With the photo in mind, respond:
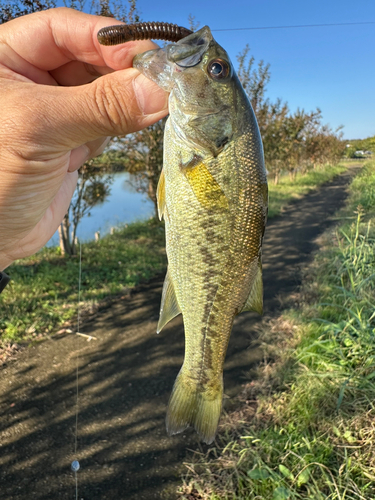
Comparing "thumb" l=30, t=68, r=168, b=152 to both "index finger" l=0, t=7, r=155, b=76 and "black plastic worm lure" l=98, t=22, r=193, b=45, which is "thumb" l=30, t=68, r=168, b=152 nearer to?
"black plastic worm lure" l=98, t=22, r=193, b=45

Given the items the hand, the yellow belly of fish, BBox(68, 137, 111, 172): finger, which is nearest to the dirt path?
the yellow belly of fish

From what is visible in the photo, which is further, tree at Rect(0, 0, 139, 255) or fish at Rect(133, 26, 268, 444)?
tree at Rect(0, 0, 139, 255)

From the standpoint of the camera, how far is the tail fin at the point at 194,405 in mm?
2025

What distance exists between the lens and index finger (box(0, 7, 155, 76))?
86.3 inches

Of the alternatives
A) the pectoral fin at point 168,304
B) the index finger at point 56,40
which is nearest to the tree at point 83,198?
the index finger at point 56,40

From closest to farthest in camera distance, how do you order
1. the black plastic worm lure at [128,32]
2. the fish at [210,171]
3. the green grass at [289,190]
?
1. the black plastic worm lure at [128,32]
2. the fish at [210,171]
3. the green grass at [289,190]

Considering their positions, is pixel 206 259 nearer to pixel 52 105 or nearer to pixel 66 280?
pixel 52 105

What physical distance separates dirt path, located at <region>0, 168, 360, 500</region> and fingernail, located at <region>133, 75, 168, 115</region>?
140 inches

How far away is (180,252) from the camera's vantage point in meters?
1.84

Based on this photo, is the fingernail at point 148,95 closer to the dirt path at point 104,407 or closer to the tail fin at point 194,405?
the tail fin at point 194,405

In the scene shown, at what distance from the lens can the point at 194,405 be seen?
6.71 feet

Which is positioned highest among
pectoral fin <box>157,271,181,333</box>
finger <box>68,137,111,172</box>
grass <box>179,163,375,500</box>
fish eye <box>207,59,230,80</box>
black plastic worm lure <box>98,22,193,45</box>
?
black plastic worm lure <box>98,22,193,45</box>

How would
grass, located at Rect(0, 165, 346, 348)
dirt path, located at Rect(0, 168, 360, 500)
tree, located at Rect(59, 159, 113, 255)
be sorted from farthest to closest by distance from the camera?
tree, located at Rect(59, 159, 113, 255), grass, located at Rect(0, 165, 346, 348), dirt path, located at Rect(0, 168, 360, 500)

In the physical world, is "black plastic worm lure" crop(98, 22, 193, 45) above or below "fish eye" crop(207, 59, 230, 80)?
above
